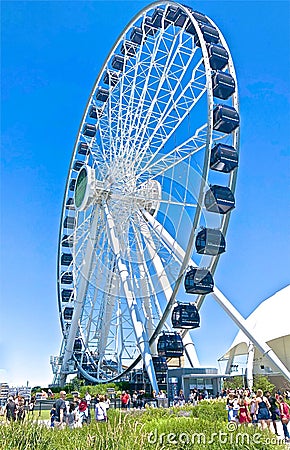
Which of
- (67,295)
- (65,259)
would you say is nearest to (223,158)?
(65,259)

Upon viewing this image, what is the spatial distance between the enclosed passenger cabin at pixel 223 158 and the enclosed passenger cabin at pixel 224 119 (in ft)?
2.42

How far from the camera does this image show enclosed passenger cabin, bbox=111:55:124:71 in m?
31.6

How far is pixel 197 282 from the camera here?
22.4 metres

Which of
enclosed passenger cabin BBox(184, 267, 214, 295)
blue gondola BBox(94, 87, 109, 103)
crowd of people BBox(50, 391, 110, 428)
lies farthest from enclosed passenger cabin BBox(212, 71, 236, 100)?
crowd of people BBox(50, 391, 110, 428)

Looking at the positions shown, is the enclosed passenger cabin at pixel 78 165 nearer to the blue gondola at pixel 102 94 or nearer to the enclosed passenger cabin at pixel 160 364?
the blue gondola at pixel 102 94

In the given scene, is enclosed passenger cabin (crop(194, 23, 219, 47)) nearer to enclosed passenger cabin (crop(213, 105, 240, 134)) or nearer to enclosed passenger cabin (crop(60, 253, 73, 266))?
enclosed passenger cabin (crop(213, 105, 240, 134))

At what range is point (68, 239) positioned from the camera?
37.1 metres

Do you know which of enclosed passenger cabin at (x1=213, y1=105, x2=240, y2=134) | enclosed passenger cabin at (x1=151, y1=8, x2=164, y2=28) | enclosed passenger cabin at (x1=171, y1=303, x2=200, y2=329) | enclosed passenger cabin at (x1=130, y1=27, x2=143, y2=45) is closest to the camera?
enclosed passenger cabin at (x1=213, y1=105, x2=240, y2=134)

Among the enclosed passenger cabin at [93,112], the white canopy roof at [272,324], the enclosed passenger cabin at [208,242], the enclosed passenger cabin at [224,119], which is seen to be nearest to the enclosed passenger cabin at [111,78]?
the enclosed passenger cabin at [93,112]

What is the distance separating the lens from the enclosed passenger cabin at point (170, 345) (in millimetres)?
25625

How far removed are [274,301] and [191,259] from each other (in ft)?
137

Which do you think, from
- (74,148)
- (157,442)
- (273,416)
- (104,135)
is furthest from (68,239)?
(157,442)

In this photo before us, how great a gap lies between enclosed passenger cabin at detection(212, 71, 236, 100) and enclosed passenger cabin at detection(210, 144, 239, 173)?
2.27 m

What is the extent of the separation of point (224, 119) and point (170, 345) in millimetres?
10683
